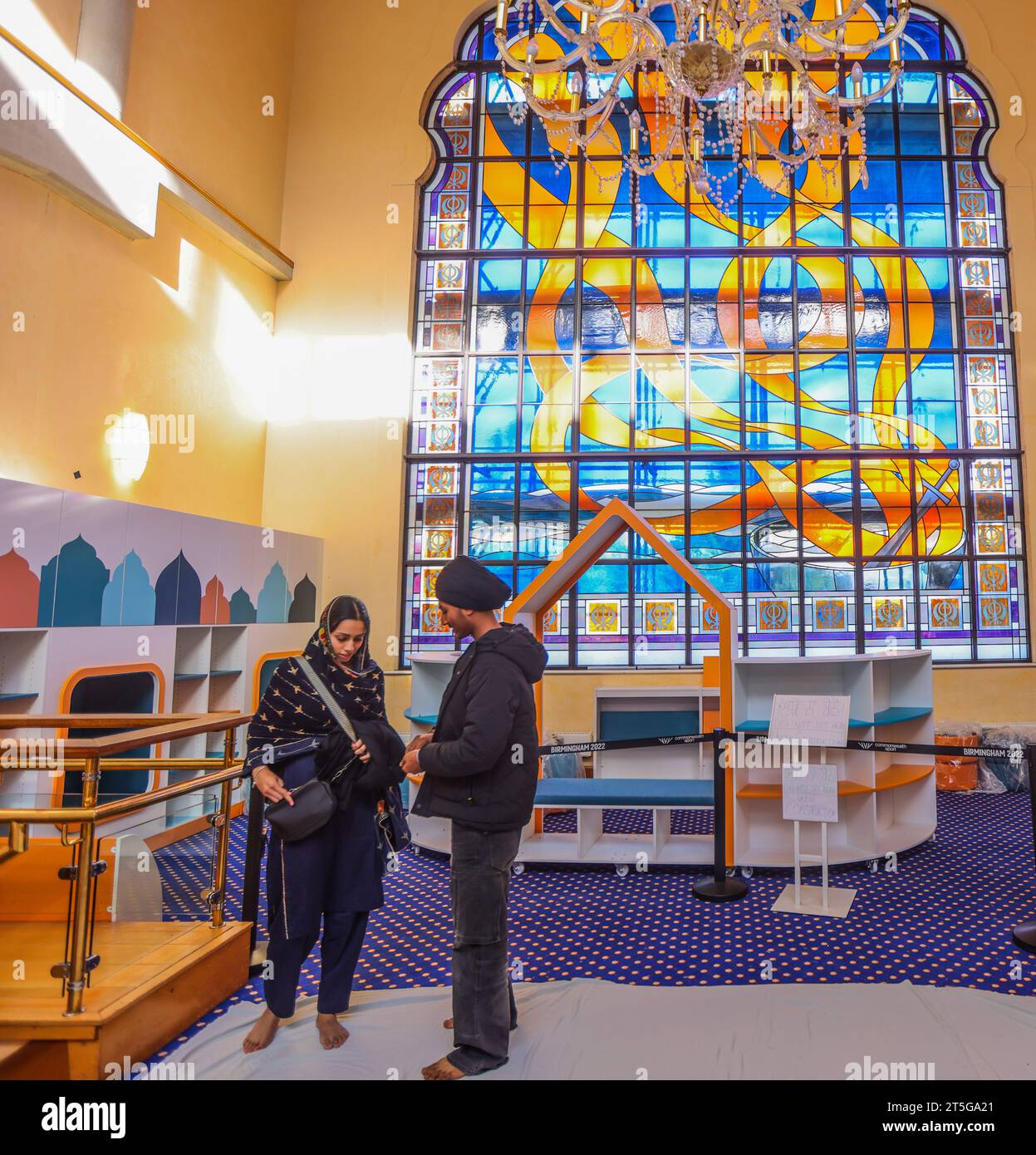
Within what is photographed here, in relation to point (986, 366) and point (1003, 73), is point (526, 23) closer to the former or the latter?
point (1003, 73)

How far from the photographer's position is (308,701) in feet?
8.19

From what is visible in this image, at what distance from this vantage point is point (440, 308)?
8.41 metres

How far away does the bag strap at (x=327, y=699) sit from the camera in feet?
8.19

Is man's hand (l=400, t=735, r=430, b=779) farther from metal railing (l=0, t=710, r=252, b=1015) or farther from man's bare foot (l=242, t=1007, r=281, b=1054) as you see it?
man's bare foot (l=242, t=1007, r=281, b=1054)

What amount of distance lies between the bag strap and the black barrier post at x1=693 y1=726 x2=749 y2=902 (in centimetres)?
244

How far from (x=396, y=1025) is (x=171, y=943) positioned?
0.88 metres

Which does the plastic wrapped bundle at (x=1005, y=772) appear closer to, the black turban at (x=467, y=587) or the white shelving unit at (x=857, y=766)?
the white shelving unit at (x=857, y=766)

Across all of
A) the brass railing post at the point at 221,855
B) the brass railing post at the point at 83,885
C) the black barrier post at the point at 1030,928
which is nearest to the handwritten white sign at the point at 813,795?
the black barrier post at the point at 1030,928

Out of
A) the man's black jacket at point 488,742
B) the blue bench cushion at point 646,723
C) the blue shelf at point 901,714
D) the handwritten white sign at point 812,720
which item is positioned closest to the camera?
the man's black jacket at point 488,742

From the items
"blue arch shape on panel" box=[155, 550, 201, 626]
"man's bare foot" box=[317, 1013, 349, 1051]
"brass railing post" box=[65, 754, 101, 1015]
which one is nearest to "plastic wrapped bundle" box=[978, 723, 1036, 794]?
"man's bare foot" box=[317, 1013, 349, 1051]

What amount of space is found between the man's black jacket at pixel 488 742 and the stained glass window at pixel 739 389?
5.41 meters

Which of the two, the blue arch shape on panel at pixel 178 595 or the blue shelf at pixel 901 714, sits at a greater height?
the blue arch shape on panel at pixel 178 595

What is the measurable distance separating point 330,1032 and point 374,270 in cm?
751
